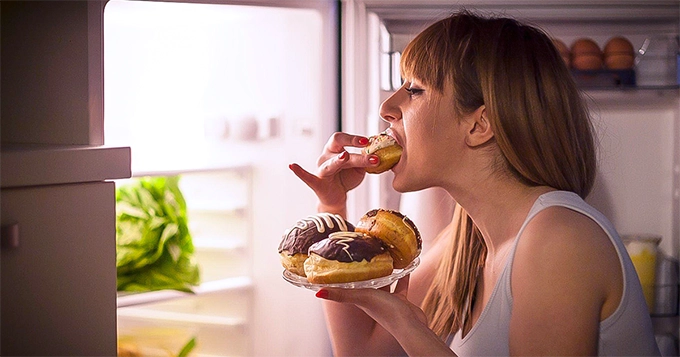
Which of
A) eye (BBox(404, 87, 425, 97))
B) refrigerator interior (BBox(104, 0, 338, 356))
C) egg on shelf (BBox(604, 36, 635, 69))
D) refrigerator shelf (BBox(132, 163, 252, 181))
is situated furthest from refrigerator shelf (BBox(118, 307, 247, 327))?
egg on shelf (BBox(604, 36, 635, 69))

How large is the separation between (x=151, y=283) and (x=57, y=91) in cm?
60

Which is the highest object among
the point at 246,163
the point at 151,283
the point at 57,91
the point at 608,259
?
the point at 57,91

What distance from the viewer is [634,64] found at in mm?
1706

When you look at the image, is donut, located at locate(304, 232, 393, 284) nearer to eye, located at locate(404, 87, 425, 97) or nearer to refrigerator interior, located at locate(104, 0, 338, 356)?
eye, located at locate(404, 87, 425, 97)

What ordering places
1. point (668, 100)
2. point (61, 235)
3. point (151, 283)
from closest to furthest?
1. point (61, 235)
2. point (151, 283)
3. point (668, 100)

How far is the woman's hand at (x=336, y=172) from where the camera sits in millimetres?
1362

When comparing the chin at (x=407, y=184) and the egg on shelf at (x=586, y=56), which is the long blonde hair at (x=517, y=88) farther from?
the egg on shelf at (x=586, y=56)

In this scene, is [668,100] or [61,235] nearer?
[61,235]

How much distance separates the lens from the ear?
1.20m

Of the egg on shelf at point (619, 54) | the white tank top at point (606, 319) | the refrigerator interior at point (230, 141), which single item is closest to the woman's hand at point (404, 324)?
the white tank top at point (606, 319)

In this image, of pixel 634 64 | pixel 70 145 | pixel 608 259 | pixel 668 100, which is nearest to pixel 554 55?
pixel 608 259

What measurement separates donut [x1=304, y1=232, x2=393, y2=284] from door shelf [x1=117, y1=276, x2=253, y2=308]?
540 mm

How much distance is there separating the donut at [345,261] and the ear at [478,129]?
236 mm

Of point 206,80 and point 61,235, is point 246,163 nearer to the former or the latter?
point 206,80
